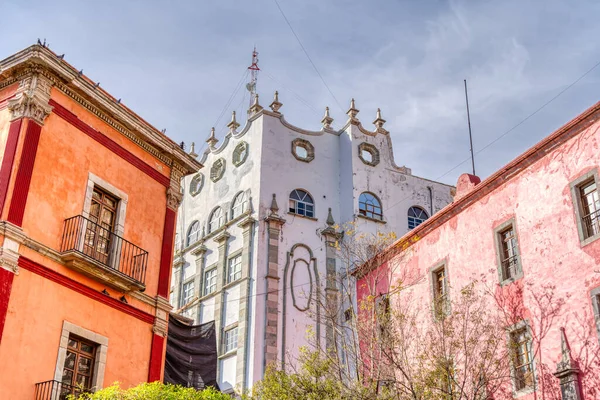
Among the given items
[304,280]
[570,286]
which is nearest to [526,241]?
[570,286]

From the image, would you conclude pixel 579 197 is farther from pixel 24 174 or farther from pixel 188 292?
pixel 188 292

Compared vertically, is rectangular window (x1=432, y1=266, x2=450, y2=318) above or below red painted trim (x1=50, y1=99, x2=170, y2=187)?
below

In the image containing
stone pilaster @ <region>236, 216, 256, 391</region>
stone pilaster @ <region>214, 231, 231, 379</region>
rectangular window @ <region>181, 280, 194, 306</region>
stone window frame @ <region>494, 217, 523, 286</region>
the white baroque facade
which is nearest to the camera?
stone window frame @ <region>494, 217, 523, 286</region>

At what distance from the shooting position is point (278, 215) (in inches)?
1357

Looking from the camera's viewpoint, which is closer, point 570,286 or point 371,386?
point 570,286

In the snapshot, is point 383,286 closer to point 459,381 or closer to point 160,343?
point 459,381

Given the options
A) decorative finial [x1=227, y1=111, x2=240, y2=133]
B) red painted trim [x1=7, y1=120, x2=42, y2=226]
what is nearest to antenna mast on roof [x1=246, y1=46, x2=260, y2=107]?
decorative finial [x1=227, y1=111, x2=240, y2=133]

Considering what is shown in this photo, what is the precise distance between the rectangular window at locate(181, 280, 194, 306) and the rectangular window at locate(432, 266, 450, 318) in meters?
18.1

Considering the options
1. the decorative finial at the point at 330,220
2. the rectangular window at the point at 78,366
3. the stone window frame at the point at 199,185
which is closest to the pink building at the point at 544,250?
the rectangular window at the point at 78,366

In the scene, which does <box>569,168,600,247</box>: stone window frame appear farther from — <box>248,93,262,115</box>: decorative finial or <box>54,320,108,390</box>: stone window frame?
<box>248,93,262,115</box>: decorative finial

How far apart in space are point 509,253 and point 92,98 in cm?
1151

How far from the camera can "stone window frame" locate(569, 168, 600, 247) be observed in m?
17.0

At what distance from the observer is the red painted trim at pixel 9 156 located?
16.1 metres

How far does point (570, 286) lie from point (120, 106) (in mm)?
12105
